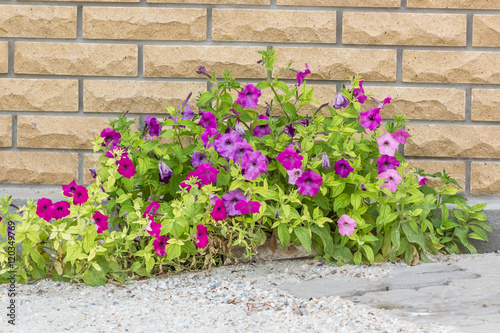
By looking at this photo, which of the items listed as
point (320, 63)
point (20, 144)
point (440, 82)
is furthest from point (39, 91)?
point (440, 82)

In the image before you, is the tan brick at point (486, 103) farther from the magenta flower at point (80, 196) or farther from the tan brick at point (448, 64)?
the magenta flower at point (80, 196)

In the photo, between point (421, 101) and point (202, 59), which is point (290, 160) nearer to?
point (202, 59)

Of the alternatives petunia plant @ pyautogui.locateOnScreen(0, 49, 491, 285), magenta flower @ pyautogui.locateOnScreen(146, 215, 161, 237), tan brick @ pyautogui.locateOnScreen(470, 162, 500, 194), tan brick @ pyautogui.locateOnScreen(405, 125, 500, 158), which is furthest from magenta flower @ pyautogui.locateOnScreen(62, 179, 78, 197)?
tan brick @ pyautogui.locateOnScreen(470, 162, 500, 194)

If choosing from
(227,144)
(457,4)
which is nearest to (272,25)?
(227,144)

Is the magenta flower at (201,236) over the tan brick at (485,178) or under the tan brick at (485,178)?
under

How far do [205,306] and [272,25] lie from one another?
167 centimetres

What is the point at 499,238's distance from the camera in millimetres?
2701

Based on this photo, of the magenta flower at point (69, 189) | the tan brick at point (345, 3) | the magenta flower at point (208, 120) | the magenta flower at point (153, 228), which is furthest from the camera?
the tan brick at point (345, 3)

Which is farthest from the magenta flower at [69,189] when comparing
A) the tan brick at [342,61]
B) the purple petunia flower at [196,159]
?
the tan brick at [342,61]

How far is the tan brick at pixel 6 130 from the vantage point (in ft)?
9.27

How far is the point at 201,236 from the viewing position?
2.07m

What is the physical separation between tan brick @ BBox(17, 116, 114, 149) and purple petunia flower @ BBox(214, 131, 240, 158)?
38.2 inches

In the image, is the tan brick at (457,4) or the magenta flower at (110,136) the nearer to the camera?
the magenta flower at (110,136)

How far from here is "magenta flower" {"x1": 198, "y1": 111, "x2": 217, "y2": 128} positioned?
2.27m
